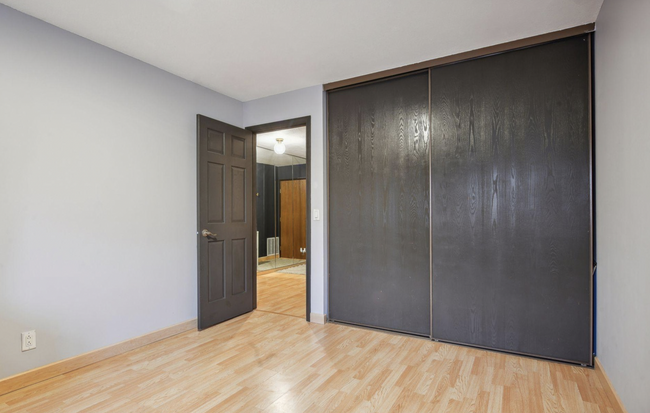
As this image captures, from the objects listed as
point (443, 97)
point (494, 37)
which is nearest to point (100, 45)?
point (443, 97)

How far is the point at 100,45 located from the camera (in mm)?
2709

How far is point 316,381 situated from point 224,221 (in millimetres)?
1983

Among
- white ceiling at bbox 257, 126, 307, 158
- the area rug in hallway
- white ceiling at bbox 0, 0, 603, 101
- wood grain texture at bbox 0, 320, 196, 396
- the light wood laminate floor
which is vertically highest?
white ceiling at bbox 0, 0, 603, 101

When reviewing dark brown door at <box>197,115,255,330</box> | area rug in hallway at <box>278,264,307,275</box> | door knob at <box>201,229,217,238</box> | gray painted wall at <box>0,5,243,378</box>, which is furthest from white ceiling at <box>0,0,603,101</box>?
area rug in hallway at <box>278,264,307,275</box>

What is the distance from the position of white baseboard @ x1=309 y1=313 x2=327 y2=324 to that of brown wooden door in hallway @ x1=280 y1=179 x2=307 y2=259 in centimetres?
391

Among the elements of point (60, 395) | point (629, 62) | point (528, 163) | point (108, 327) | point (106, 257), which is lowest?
point (60, 395)

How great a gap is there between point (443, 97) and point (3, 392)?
380 cm

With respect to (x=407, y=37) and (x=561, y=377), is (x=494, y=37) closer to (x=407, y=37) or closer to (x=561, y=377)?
(x=407, y=37)

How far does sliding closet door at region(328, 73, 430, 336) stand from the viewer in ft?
10.1

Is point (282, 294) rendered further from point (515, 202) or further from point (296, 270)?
point (515, 202)

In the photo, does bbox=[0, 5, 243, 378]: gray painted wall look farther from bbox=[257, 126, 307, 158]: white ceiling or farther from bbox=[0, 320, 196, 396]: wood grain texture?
bbox=[257, 126, 307, 158]: white ceiling

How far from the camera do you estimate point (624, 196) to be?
6.07 feet

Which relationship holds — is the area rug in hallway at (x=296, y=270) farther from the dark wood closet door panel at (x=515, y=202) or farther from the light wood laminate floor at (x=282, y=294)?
the dark wood closet door panel at (x=515, y=202)

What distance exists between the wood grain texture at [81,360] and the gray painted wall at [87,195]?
49 mm
